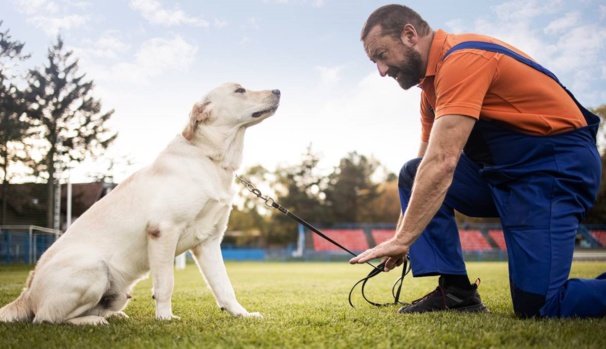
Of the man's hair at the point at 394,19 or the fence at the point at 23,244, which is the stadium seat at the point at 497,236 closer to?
the fence at the point at 23,244

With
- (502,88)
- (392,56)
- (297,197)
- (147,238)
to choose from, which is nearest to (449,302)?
(502,88)

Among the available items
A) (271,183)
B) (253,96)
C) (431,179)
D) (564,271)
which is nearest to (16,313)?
(253,96)

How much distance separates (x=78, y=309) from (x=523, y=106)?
3091 mm

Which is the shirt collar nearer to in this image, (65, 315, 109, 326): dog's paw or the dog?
the dog

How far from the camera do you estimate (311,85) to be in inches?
811

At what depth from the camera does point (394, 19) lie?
2822 mm

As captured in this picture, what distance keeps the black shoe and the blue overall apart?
0.50 m

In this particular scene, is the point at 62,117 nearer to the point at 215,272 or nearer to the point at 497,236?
the point at 215,272

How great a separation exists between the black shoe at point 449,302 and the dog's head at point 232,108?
194 centimetres

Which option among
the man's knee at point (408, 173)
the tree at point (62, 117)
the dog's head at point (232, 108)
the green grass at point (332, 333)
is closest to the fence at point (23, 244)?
the tree at point (62, 117)

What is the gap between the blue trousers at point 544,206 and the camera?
2.73 meters

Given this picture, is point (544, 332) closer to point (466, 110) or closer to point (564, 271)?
point (564, 271)

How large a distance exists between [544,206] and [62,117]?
31210 millimetres

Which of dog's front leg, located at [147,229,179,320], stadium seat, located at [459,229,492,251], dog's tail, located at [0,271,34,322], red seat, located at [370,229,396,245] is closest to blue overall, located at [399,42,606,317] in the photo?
dog's front leg, located at [147,229,179,320]
